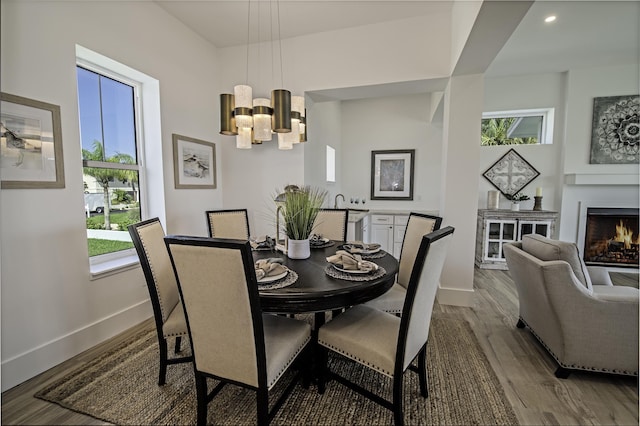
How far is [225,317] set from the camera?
1.21 m

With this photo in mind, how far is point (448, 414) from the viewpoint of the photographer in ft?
5.03

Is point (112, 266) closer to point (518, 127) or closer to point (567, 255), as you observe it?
point (567, 255)

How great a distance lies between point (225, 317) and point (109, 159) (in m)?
2.20

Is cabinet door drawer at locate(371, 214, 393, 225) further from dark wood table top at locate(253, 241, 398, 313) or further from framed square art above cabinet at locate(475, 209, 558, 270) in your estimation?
Answer: dark wood table top at locate(253, 241, 398, 313)

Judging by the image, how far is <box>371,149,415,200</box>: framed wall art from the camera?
17.3ft

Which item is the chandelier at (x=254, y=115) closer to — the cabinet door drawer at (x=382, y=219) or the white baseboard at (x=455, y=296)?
the white baseboard at (x=455, y=296)

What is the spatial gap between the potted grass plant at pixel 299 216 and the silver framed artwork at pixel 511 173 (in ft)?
13.0

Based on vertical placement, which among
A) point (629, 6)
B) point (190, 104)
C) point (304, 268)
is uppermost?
point (629, 6)

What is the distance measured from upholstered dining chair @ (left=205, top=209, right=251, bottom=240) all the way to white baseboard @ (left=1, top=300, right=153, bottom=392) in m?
0.95

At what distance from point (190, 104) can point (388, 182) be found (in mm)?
3625

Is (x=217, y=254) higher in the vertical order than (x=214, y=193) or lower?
lower

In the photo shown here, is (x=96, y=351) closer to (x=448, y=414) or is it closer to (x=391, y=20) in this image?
(x=448, y=414)

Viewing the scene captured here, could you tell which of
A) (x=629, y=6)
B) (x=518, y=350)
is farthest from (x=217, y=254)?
(x=629, y=6)

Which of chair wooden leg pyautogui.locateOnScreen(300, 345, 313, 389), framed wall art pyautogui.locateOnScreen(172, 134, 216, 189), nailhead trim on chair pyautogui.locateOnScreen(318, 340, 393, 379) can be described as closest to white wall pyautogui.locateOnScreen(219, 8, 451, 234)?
framed wall art pyautogui.locateOnScreen(172, 134, 216, 189)
